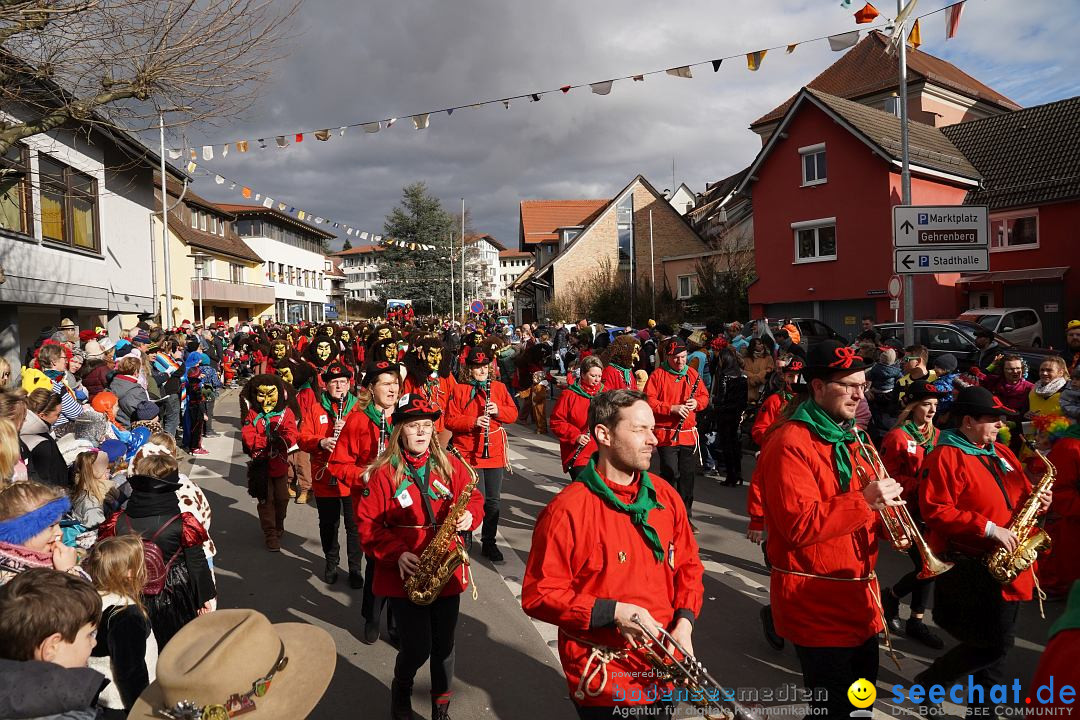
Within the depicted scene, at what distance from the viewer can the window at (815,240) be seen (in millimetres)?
25359

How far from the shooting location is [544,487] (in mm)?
9461

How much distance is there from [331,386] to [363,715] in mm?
3351

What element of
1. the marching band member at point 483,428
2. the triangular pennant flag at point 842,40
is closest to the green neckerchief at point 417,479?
the marching band member at point 483,428

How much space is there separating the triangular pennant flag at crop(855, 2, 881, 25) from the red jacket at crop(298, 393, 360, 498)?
34.8 feet

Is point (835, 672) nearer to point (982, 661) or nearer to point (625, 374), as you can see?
point (982, 661)

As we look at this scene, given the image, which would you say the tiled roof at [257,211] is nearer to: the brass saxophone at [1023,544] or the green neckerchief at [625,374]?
the green neckerchief at [625,374]

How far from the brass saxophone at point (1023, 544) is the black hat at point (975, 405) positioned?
0.48 metres

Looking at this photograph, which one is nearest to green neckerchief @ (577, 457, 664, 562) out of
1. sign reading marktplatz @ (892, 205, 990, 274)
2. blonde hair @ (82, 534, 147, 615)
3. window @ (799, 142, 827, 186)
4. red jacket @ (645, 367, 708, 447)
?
blonde hair @ (82, 534, 147, 615)

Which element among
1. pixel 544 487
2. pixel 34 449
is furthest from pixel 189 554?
pixel 544 487

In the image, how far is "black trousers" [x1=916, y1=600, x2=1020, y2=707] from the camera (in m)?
3.43

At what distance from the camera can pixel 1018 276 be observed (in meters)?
22.6

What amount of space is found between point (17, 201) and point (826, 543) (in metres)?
17.6

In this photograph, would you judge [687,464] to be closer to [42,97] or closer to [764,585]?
[764,585]

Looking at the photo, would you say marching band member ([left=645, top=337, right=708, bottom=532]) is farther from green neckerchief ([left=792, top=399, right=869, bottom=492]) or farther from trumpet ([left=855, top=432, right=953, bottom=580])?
green neckerchief ([left=792, top=399, right=869, bottom=492])
